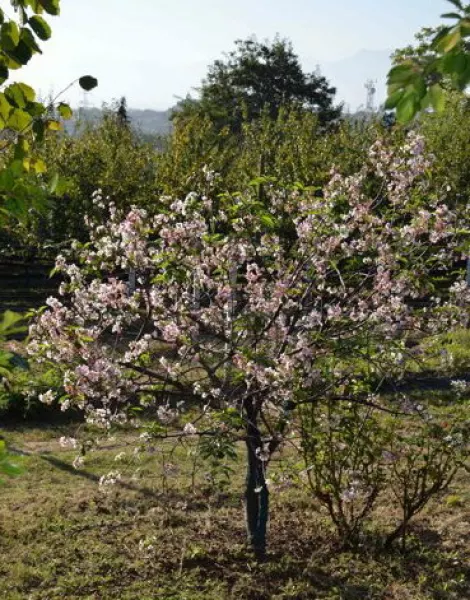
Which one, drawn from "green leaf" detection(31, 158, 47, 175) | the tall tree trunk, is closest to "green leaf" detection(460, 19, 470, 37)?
"green leaf" detection(31, 158, 47, 175)

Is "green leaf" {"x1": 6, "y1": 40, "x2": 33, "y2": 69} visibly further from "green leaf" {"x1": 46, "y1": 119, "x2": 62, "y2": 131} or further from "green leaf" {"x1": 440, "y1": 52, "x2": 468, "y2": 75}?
"green leaf" {"x1": 440, "y1": 52, "x2": 468, "y2": 75}

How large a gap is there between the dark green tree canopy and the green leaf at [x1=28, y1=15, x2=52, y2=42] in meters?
38.6

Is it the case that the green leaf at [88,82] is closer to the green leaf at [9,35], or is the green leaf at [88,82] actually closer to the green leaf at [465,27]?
the green leaf at [9,35]

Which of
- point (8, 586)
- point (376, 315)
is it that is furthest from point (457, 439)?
point (8, 586)

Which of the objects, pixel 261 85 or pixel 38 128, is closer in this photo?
pixel 38 128

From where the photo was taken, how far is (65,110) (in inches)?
106

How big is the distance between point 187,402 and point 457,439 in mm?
5729

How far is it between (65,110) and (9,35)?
44 centimetres

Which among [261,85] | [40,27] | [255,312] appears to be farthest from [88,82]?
[261,85]

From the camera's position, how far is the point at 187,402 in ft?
35.2

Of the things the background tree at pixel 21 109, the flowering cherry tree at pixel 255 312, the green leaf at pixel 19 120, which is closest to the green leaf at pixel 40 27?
the background tree at pixel 21 109

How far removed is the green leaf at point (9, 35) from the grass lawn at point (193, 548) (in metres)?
3.99

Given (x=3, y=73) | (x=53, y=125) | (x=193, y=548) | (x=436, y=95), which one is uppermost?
(x=3, y=73)

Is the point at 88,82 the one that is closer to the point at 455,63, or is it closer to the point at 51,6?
the point at 51,6
